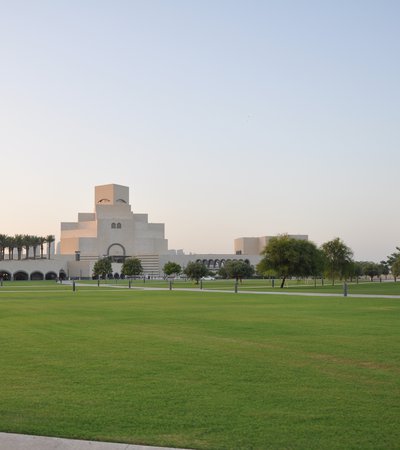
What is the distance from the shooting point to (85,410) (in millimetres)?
7695

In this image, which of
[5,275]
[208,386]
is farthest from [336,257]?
[5,275]

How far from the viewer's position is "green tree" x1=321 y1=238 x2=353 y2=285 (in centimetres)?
7869

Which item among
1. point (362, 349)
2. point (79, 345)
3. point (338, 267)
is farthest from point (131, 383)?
point (338, 267)

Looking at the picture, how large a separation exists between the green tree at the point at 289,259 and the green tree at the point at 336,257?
6.79 metres

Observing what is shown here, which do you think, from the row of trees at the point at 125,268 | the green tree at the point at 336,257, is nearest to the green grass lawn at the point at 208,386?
the green tree at the point at 336,257

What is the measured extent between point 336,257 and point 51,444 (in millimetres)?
75832

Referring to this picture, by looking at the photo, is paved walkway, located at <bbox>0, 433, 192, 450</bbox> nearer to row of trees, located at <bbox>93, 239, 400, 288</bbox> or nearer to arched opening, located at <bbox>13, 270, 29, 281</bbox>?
row of trees, located at <bbox>93, 239, 400, 288</bbox>

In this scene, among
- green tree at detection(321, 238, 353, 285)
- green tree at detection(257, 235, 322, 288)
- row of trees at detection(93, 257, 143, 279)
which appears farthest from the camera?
row of trees at detection(93, 257, 143, 279)

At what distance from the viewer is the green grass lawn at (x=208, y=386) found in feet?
21.9

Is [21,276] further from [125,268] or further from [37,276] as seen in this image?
[125,268]

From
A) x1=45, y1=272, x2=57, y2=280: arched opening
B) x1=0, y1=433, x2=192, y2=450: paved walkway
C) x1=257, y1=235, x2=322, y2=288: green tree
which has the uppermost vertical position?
x1=257, y1=235, x2=322, y2=288: green tree

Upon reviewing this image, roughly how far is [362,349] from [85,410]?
8.04m

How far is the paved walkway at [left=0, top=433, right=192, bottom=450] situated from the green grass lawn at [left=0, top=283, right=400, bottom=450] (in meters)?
0.25

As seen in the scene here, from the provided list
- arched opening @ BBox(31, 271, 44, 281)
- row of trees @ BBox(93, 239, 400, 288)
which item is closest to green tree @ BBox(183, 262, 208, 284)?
row of trees @ BBox(93, 239, 400, 288)
